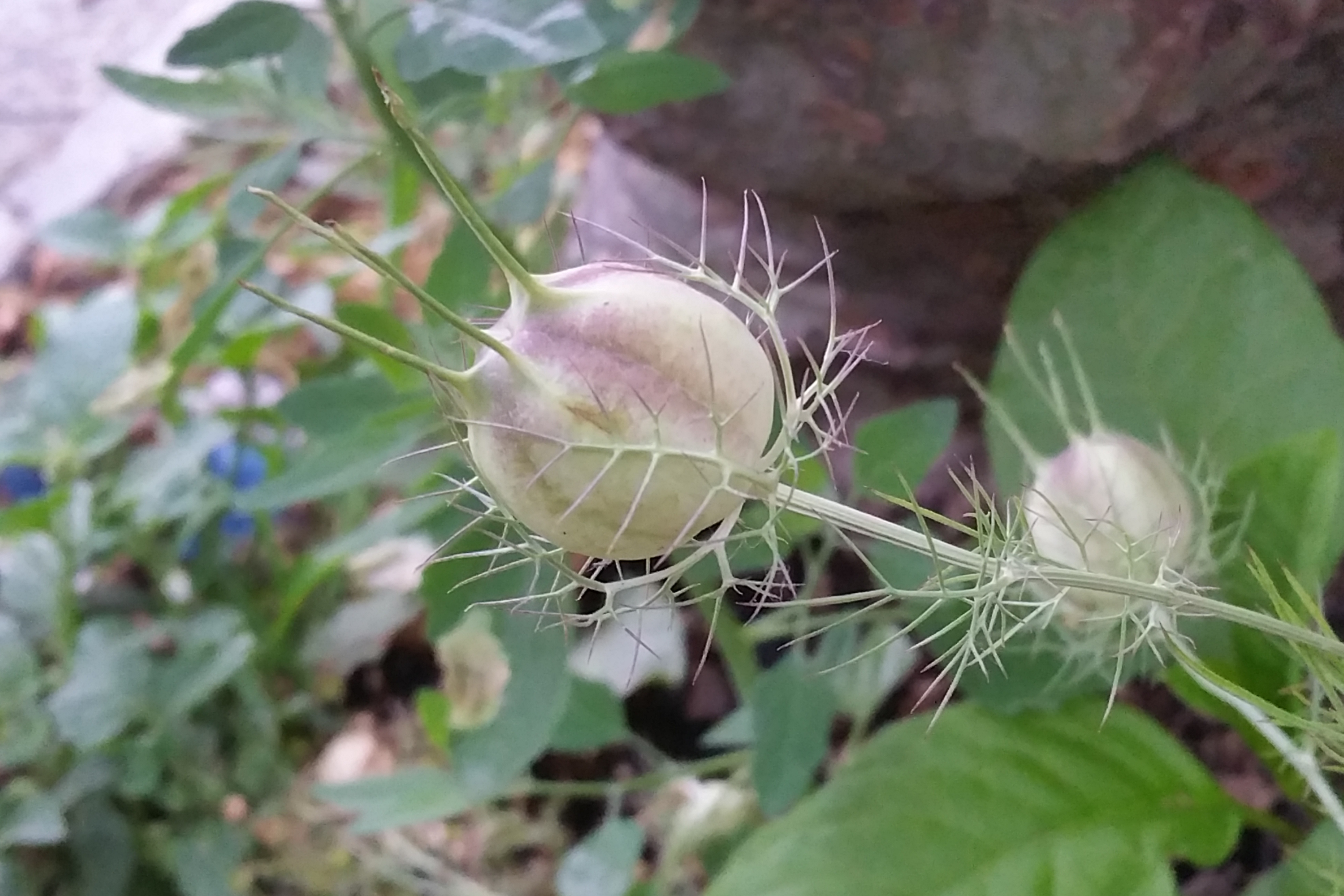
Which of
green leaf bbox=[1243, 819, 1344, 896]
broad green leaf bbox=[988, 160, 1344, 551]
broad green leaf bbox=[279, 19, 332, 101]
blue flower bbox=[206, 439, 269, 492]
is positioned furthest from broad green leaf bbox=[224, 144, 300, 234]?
green leaf bbox=[1243, 819, 1344, 896]

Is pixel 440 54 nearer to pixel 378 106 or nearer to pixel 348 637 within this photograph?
pixel 378 106

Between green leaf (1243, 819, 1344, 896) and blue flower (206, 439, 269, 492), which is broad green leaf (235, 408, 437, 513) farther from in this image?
green leaf (1243, 819, 1344, 896)

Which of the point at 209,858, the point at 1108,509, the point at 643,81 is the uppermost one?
the point at 643,81

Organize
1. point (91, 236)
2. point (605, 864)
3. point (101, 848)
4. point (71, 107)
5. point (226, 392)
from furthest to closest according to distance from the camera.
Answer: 1. point (71, 107)
2. point (226, 392)
3. point (91, 236)
4. point (101, 848)
5. point (605, 864)

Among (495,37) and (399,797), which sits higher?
(495,37)

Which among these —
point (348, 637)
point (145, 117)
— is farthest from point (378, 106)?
point (145, 117)

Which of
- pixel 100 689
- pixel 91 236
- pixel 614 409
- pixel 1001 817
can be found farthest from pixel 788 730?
pixel 91 236

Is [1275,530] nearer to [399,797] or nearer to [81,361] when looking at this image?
[399,797]

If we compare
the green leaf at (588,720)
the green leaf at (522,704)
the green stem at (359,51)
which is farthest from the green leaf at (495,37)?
the green leaf at (588,720)
